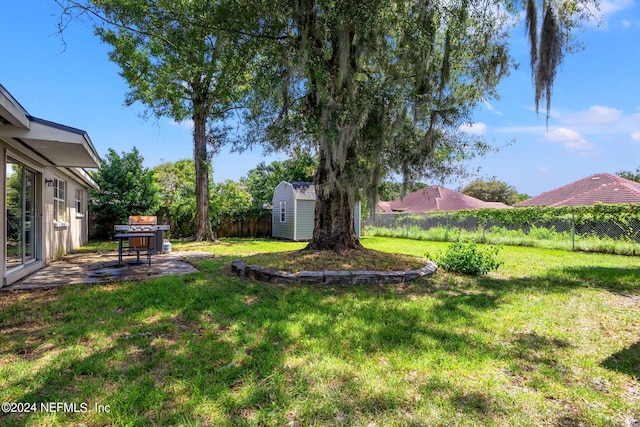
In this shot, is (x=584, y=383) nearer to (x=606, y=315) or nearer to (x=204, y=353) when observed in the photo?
(x=606, y=315)

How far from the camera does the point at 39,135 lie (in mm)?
4398

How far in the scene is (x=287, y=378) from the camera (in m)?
2.23

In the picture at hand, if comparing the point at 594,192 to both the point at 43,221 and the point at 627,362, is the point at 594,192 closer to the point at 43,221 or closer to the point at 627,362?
the point at 627,362

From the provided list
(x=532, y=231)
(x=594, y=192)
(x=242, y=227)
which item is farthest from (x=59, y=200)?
(x=594, y=192)

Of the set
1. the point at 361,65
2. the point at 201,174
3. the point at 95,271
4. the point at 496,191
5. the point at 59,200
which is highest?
the point at 361,65

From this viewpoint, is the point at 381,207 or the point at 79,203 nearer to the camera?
the point at 79,203

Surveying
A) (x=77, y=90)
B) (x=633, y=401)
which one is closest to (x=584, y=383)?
(x=633, y=401)

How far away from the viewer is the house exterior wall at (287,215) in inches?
552

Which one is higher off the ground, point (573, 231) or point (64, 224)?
point (64, 224)

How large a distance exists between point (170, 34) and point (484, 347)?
24.5 ft

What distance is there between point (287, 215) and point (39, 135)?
10.5 metres

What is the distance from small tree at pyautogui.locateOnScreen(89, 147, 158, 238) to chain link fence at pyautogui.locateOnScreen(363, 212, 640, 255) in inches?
368

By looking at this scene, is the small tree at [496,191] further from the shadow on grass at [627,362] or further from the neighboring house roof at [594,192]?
the shadow on grass at [627,362]

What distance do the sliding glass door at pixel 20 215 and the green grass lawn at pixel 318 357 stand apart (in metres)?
1.40
